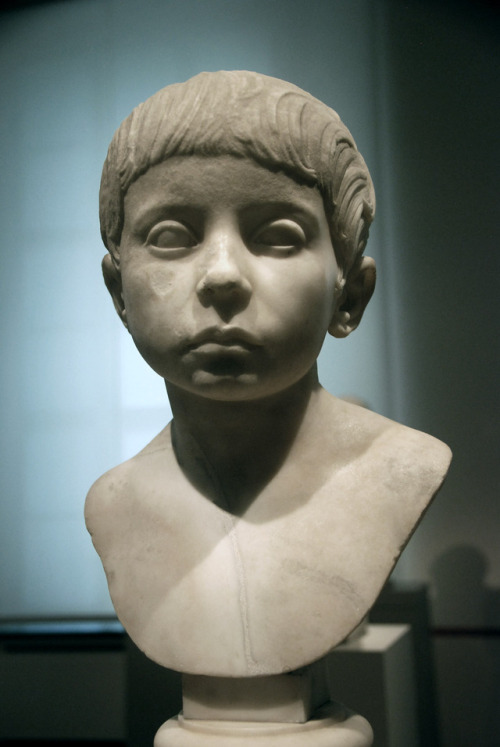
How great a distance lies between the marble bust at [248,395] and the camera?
5.32ft

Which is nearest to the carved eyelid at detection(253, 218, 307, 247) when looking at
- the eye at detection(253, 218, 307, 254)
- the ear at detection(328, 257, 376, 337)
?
the eye at detection(253, 218, 307, 254)

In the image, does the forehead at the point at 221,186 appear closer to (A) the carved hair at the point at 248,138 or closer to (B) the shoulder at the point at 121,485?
(A) the carved hair at the point at 248,138

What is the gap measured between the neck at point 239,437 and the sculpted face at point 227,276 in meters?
0.13

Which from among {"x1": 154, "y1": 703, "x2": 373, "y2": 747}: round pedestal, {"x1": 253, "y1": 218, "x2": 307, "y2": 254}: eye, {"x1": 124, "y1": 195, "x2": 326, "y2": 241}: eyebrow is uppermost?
{"x1": 124, "y1": 195, "x2": 326, "y2": 241}: eyebrow

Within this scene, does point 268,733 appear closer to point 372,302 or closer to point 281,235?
point 281,235

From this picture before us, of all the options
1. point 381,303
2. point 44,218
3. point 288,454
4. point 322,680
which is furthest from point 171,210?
point 44,218

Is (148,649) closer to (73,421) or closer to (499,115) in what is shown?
(73,421)

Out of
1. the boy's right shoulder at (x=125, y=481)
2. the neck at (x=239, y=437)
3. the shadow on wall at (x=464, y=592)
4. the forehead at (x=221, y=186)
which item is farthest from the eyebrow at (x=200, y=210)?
the shadow on wall at (x=464, y=592)

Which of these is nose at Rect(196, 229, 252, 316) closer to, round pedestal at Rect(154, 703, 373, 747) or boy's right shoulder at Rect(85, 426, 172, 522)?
boy's right shoulder at Rect(85, 426, 172, 522)

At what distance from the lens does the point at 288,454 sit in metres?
1.86

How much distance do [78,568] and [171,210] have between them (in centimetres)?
169

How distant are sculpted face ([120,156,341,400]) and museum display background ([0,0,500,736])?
112 cm

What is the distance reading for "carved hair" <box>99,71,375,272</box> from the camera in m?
1.62

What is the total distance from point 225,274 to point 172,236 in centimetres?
20
